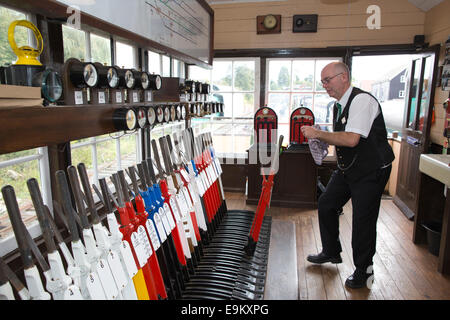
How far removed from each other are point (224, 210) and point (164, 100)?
1313mm

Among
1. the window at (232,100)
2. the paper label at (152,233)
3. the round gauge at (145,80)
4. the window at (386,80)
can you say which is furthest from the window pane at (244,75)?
the paper label at (152,233)

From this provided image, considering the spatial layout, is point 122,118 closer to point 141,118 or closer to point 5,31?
point 141,118

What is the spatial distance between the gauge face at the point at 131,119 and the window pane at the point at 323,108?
3926 mm

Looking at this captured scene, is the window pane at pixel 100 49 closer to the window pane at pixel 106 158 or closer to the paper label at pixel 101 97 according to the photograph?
the window pane at pixel 106 158

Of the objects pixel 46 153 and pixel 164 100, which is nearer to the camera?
pixel 46 153

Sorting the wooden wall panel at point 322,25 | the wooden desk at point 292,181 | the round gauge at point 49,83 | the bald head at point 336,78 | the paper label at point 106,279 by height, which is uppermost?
the wooden wall panel at point 322,25

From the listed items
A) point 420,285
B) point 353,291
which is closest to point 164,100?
point 353,291

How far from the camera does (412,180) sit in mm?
4328

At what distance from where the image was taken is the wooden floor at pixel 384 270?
253 centimetres

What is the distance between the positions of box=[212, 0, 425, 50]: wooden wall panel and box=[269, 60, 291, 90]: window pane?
259 millimetres

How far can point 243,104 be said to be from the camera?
5.16 m

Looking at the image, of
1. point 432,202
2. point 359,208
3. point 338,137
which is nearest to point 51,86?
point 338,137

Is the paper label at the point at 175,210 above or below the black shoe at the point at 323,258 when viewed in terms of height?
above

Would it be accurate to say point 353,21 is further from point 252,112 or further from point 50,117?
point 50,117
